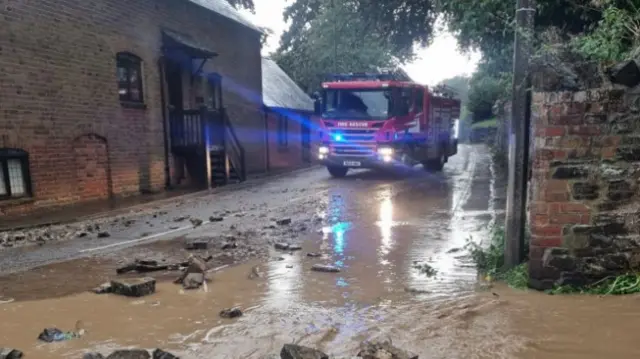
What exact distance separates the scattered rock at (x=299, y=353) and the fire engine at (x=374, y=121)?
12645 millimetres

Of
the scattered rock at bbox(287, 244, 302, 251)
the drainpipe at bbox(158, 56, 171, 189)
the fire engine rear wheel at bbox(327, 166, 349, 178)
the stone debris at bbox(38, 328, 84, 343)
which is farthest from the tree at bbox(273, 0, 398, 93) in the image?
the stone debris at bbox(38, 328, 84, 343)

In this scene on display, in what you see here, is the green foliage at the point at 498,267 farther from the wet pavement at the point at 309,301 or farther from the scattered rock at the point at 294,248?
the scattered rock at the point at 294,248

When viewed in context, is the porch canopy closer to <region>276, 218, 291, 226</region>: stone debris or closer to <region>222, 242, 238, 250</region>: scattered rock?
<region>276, 218, 291, 226</region>: stone debris

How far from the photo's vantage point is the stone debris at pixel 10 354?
3135mm

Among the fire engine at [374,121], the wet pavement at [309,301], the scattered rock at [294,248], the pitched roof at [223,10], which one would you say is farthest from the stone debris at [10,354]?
the pitched roof at [223,10]

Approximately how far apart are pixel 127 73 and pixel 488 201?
1025cm

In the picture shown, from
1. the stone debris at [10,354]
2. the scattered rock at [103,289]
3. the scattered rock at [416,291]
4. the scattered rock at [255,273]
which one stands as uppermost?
the stone debris at [10,354]

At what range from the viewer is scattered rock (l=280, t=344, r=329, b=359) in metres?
2.99

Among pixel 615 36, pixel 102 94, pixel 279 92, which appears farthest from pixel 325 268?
pixel 279 92

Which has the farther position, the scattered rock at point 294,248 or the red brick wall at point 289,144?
the red brick wall at point 289,144

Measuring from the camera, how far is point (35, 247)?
23.8ft

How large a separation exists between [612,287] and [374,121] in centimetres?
1181

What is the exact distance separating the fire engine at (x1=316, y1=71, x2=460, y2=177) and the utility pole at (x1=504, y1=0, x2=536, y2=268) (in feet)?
35.2

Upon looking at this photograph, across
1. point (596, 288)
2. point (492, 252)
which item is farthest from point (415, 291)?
point (596, 288)
